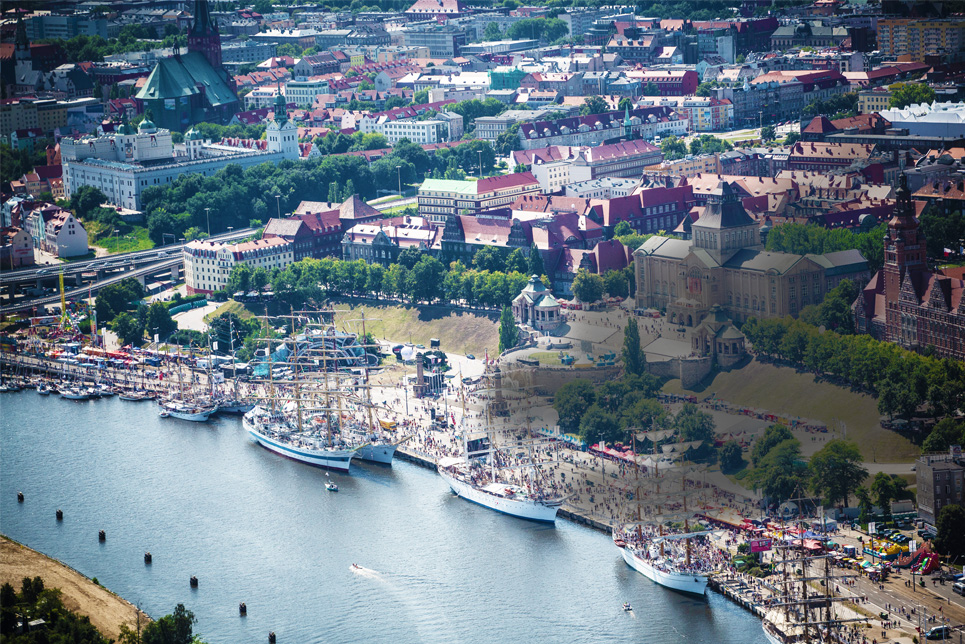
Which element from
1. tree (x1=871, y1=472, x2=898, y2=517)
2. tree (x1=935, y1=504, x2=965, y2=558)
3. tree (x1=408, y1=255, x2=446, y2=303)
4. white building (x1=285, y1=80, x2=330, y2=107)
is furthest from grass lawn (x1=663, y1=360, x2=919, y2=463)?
white building (x1=285, y1=80, x2=330, y2=107)

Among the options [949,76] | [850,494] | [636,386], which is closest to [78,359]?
[636,386]

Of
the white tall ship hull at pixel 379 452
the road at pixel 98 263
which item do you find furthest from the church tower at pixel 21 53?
the white tall ship hull at pixel 379 452

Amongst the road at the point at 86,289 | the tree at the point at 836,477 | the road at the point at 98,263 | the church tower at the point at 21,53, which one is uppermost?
the church tower at the point at 21,53

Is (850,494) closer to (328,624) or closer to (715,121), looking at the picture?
(328,624)

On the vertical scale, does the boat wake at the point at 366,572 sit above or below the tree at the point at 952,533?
below

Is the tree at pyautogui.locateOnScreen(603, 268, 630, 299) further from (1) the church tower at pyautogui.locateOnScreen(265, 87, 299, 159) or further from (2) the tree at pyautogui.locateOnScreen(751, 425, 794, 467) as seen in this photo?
(1) the church tower at pyautogui.locateOnScreen(265, 87, 299, 159)

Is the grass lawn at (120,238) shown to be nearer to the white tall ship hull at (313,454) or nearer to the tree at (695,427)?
the white tall ship hull at (313,454)

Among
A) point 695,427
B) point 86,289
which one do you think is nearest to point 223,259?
point 86,289

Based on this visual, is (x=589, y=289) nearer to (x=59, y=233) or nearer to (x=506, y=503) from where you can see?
(x=506, y=503)
